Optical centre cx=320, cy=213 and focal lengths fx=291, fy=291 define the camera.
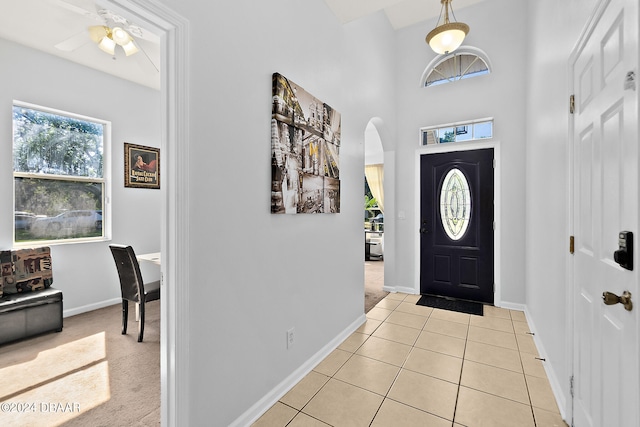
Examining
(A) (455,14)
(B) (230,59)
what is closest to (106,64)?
(B) (230,59)

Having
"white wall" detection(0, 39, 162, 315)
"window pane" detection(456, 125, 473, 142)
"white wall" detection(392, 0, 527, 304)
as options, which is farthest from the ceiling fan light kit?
"window pane" detection(456, 125, 473, 142)

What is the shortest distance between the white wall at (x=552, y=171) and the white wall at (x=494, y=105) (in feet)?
1.85

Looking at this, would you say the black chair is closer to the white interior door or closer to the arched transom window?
the white interior door

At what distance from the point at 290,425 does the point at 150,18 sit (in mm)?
2190

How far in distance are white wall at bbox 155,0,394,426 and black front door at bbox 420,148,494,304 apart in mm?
2034

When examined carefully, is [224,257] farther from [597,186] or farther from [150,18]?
[597,186]

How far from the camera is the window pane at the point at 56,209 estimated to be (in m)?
3.23

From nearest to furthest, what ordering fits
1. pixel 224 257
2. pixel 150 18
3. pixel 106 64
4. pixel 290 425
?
pixel 150 18, pixel 224 257, pixel 290 425, pixel 106 64

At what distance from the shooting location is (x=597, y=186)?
1296 millimetres

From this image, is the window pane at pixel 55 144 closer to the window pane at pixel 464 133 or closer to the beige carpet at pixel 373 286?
the beige carpet at pixel 373 286

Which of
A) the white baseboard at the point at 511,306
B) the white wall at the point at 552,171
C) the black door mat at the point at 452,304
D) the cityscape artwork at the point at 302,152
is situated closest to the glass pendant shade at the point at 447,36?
the white wall at the point at 552,171

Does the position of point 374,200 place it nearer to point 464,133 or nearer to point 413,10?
point 464,133

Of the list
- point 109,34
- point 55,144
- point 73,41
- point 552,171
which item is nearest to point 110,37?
point 109,34

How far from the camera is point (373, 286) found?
4.78 meters
